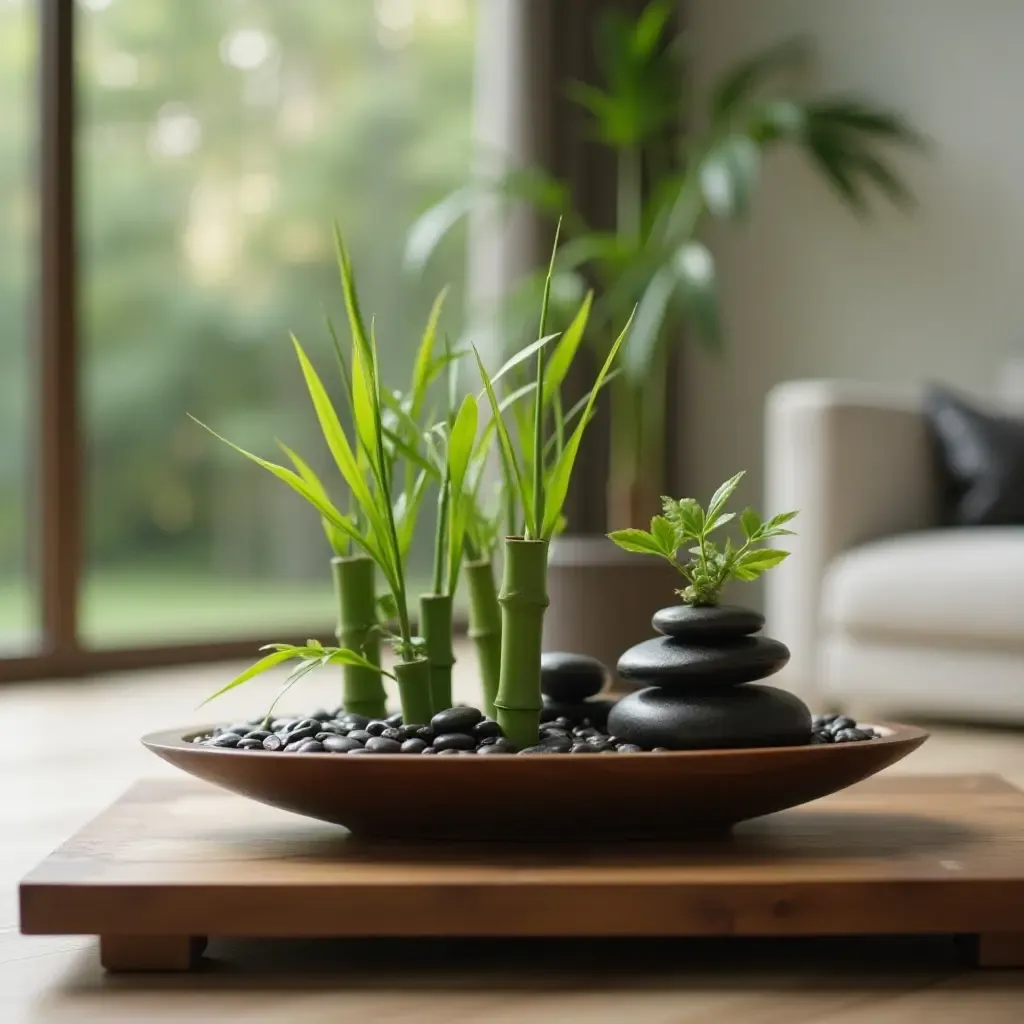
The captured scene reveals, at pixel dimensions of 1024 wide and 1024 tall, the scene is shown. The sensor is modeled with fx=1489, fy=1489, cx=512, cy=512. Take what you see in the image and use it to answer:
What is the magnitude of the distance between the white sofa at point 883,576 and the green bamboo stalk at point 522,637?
1.51 m

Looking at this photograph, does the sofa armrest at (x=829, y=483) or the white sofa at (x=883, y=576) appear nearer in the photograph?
the white sofa at (x=883, y=576)

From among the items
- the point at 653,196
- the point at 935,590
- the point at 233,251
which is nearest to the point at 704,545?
the point at 935,590

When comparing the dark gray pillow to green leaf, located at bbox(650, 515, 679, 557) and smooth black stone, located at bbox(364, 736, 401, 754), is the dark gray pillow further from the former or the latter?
smooth black stone, located at bbox(364, 736, 401, 754)

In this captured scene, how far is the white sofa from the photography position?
258 centimetres

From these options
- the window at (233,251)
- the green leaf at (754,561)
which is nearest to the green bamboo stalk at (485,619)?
the green leaf at (754,561)

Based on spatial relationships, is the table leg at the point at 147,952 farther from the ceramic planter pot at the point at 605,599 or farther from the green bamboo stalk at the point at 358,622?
the ceramic planter pot at the point at 605,599

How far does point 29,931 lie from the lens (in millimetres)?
1072

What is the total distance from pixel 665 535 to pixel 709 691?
138 mm

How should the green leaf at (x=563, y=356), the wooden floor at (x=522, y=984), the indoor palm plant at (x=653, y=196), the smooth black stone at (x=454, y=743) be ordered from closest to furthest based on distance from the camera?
the wooden floor at (x=522, y=984), the smooth black stone at (x=454, y=743), the green leaf at (x=563, y=356), the indoor palm plant at (x=653, y=196)

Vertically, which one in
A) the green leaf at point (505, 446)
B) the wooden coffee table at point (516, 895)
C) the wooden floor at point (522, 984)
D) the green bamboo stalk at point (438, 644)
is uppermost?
the green leaf at point (505, 446)

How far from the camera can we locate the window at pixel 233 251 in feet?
13.4

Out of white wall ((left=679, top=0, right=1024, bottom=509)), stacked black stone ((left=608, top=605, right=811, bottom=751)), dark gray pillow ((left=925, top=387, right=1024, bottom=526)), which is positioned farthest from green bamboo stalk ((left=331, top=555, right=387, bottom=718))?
white wall ((left=679, top=0, right=1024, bottom=509))

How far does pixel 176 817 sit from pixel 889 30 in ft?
11.7

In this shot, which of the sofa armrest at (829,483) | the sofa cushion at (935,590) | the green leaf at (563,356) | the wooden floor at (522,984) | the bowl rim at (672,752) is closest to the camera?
the wooden floor at (522,984)
